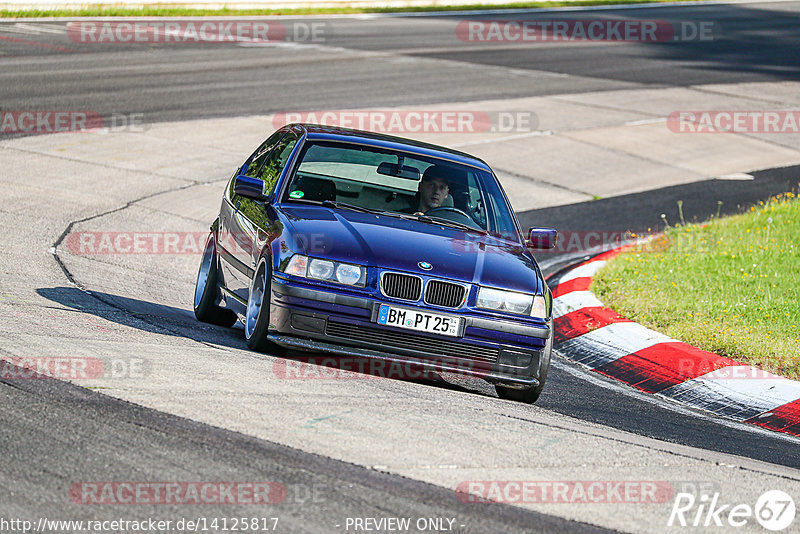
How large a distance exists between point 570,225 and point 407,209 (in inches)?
242

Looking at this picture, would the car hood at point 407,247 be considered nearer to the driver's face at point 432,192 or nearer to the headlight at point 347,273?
the headlight at point 347,273

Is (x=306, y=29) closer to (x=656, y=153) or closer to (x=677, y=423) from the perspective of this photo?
(x=656, y=153)

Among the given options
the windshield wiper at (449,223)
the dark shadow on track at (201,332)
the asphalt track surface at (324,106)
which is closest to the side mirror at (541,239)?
the windshield wiper at (449,223)

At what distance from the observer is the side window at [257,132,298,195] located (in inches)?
315

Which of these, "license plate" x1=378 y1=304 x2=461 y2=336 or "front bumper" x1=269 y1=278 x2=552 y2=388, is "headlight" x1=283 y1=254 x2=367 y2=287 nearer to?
"front bumper" x1=269 y1=278 x2=552 y2=388

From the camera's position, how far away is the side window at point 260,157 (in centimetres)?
862

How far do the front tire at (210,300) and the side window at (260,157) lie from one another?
2.19 feet

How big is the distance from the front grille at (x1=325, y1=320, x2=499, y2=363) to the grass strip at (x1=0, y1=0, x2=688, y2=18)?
2357cm

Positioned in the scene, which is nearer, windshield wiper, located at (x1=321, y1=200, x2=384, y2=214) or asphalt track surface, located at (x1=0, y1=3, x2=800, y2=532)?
asphalt track surface, located at (x1=0, y1=3, x2=800, y2=532)

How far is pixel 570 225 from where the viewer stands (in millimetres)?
13625

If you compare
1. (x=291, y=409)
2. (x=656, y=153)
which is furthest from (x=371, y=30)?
(x=291, y=409)

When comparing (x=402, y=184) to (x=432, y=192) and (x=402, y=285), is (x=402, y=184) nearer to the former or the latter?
(x=432, y=192)

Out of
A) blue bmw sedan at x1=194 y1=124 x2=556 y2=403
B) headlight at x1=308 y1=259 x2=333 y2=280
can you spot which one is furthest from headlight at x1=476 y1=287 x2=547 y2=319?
headlight at x1=308 y1=259 x2=333 y2=280

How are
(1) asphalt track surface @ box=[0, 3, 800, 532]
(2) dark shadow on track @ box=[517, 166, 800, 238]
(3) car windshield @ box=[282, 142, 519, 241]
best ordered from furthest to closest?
(2) dark shadow on track @ box=[517, 166, 800, 238] → (3) car windshield @ box=[282, 142, 519, 241] → (1) asphalt track surface @ box=[0, 3, 800, 532]
